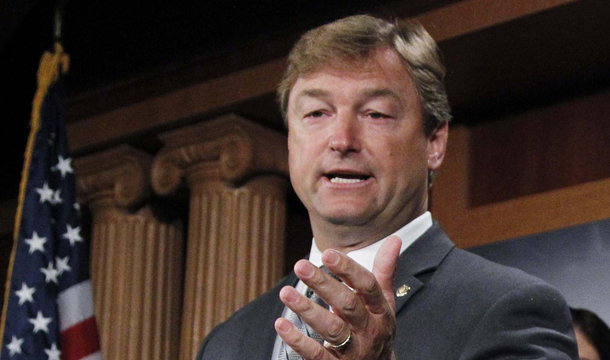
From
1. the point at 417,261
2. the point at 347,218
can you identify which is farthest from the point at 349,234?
the point at 417,261

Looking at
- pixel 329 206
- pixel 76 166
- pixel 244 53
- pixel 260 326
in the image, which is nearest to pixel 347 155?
pixel 329 206

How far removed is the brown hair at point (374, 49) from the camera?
256 cm

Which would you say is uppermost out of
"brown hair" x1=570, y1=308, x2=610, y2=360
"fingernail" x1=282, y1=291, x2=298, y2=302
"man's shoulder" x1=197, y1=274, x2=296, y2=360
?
"fingernail" x1=282, y1=291, x2=298, y2=302

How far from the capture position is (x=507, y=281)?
2127 millimetres

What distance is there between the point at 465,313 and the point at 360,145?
0.49 m

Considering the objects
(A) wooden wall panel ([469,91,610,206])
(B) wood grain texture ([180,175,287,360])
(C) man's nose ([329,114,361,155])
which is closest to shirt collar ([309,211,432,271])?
(C) man's nose ([329,114,361,155])

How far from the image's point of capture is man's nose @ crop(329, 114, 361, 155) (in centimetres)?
240

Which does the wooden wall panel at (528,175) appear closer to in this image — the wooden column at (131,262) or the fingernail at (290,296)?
the wooden column at (131,262)

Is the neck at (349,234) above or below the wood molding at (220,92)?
below

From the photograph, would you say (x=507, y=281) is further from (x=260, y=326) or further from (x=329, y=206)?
(x=260, y=326)

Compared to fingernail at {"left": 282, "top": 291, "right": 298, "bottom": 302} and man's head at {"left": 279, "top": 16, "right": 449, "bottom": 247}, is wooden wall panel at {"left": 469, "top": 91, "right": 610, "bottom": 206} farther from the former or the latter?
fingernail at {"left": 282, "top": 291, "right": 298, "bottom": 302}

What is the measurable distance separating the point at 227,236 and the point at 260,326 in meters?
1.85

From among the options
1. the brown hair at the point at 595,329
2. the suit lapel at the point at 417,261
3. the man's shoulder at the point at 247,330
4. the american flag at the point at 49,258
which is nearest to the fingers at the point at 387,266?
the suit lapel at the point at 417,261

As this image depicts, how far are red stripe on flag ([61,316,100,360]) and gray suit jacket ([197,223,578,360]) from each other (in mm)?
1490
